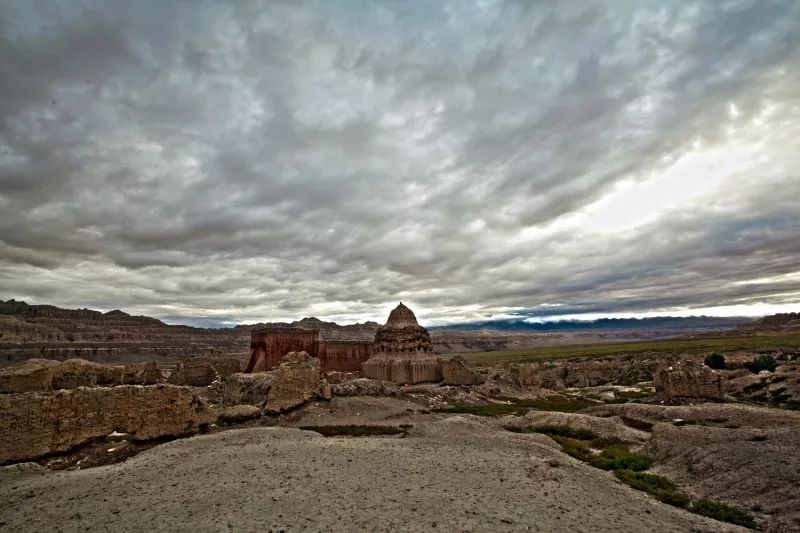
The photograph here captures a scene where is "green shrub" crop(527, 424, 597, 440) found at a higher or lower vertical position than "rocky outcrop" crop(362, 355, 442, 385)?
lower

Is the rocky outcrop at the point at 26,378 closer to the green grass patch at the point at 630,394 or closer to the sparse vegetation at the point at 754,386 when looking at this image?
the green grass patch at the point at 630,394

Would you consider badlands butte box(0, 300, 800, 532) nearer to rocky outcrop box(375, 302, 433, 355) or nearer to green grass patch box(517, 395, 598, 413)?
green grass patch box(517, 395, 598, 413)

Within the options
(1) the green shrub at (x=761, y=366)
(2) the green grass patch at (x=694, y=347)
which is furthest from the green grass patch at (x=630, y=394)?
(2) the green grass patch at (x=694, y=347)

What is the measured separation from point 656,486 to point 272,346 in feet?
148

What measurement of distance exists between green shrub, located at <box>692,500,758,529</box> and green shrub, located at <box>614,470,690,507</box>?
500 millimetres

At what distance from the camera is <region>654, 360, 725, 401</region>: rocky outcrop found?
34.9 metres

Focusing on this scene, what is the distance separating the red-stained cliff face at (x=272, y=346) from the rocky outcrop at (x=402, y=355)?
29.8 ft

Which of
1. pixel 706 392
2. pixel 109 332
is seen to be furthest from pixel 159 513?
pixel 109 332

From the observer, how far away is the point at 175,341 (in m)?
131

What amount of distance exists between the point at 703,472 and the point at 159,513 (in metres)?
19.8

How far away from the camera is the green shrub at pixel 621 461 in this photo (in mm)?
18078

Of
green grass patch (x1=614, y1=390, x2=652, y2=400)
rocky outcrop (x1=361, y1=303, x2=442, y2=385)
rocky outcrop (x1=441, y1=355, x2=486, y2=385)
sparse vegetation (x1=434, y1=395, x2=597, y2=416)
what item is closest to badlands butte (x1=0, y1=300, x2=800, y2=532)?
sparse vegetation (x1=434, y1=395, x2=597, y2=416)

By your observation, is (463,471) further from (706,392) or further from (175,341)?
(175,341)

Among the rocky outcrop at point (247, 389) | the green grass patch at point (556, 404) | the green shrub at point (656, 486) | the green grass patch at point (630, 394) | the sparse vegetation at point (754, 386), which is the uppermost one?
the rocky outcrop at point (247, 389)
